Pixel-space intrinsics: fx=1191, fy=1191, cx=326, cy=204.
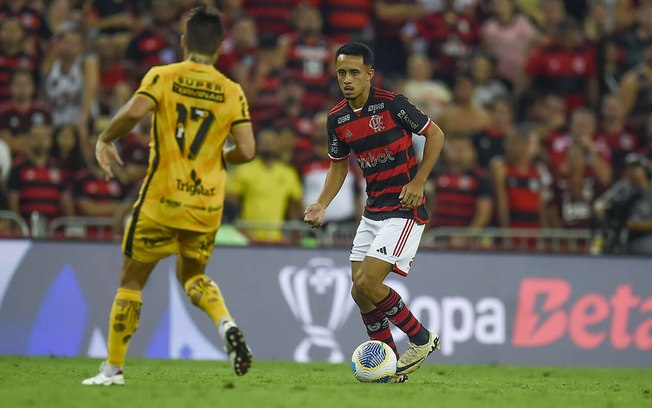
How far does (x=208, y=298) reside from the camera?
813 centimetres

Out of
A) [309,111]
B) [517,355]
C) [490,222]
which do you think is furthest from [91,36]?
[517,355]

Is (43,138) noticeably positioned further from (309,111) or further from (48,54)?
(309,111)

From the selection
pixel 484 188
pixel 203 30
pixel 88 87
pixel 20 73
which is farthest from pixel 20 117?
pixel 203 30

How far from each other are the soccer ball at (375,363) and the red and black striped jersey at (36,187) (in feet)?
21.5

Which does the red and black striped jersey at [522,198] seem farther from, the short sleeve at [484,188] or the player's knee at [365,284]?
the player's knee at [365,284]

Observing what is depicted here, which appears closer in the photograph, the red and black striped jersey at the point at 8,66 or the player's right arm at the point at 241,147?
the player's right arm at the point at 241,147

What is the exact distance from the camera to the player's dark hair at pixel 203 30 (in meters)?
8.10

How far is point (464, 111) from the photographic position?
17.0m

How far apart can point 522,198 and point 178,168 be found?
8.47 meters

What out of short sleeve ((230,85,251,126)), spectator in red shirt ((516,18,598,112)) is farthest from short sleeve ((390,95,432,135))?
spectator in red shirt ((516,18,598,112))

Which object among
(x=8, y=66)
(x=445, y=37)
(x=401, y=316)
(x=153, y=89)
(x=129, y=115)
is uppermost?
(x=445, y=37)

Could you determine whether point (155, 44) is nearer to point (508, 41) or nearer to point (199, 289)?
point (508, 41)

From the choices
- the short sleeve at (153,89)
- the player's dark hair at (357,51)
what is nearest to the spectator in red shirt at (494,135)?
the player's dark hair at (357,51)

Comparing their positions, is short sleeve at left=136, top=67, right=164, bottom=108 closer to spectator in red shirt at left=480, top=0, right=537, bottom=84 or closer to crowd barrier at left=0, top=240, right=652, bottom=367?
crowd barrier at left=0, top=240, right=652, bottom=367
